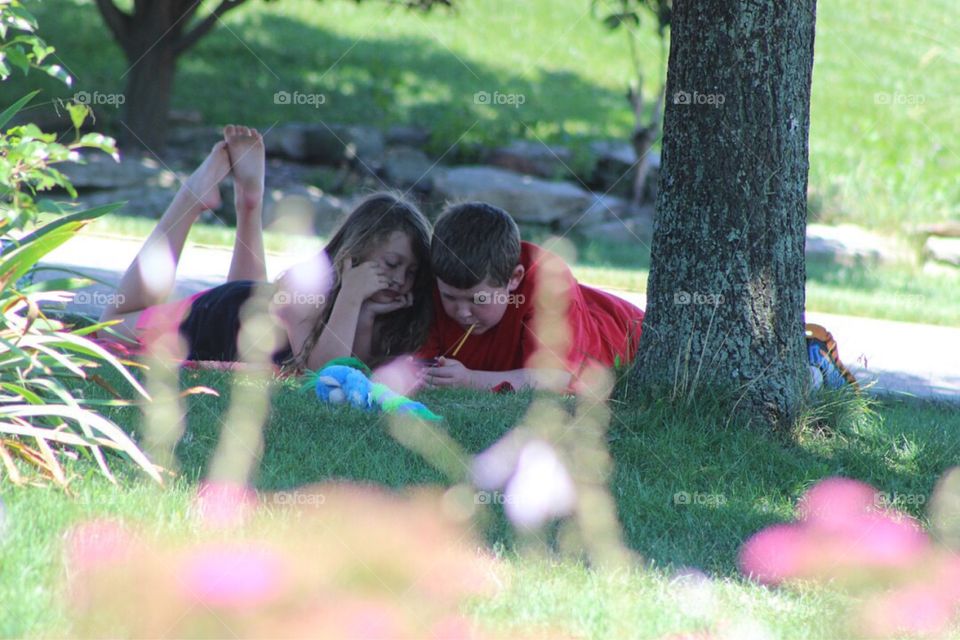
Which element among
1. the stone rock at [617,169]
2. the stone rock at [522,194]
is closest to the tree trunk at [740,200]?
the stone rock at [522,194]

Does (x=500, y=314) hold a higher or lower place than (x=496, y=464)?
higher

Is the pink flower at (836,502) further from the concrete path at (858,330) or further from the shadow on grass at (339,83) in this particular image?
the shadow on grass at (339,83)

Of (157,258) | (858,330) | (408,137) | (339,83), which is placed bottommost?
(858,330)

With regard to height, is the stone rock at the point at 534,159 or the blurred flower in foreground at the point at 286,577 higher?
the stone rock at the point at 534,159

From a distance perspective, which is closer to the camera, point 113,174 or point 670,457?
point 670,457

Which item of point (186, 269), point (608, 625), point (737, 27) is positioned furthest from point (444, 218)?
point (186, 269)

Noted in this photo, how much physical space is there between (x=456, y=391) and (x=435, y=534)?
1654 mm

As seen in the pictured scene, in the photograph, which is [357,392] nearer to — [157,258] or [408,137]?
[157,258]

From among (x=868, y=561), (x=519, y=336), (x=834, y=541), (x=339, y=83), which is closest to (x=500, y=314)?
(x=519, y=336)

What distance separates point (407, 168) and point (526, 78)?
5.44m

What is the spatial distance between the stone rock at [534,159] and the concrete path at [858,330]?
5528 mm

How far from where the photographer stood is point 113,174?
11.9 m

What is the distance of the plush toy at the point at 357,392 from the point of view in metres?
4.21

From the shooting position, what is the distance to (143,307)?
567 cm
